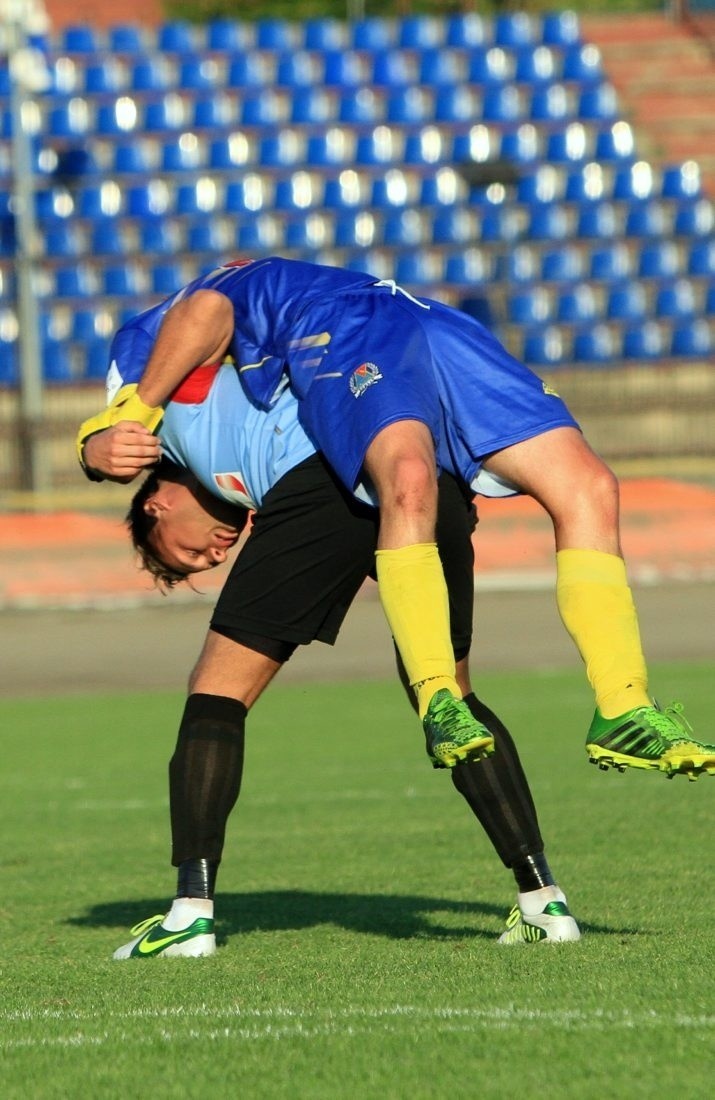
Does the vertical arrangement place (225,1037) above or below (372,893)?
above

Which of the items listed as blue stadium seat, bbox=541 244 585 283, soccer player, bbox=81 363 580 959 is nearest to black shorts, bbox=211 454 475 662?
soccer player, bbox=81 363 580 959

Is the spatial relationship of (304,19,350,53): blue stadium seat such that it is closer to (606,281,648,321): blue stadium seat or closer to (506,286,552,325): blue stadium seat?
(506,286,552,325): blue stadium seat

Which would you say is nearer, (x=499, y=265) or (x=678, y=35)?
(x=499, y=265)

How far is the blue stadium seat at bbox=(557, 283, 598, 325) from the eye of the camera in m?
26.8

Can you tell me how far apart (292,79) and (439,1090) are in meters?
26.8

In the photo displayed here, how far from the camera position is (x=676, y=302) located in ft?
89.2

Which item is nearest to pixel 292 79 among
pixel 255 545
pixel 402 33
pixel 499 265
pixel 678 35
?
pixel 402 33

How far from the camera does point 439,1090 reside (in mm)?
3076

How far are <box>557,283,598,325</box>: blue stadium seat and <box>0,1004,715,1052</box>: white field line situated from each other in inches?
932

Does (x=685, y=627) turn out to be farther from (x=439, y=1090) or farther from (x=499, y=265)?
(x=439, y=1090)

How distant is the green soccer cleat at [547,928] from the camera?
15.7ft

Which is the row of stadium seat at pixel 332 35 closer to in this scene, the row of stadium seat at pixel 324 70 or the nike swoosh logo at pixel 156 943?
the row of stadium seat at pixel 324 70

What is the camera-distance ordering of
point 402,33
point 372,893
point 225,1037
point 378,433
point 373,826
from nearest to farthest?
point 225,1037 < point 378,433 < point 372,893 < point 373,826 < point 402,33

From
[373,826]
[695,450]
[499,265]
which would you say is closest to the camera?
[373,826]
